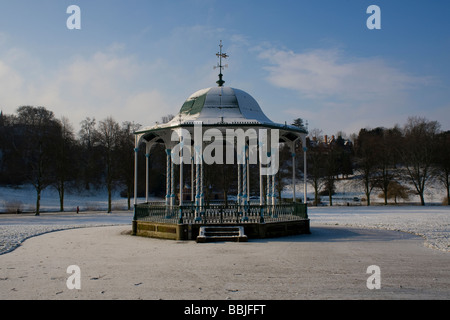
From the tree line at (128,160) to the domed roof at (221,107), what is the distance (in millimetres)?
20396

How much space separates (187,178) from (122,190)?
21164 millimetres

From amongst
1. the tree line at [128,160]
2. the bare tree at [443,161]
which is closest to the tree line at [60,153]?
the tree line at [128,160]

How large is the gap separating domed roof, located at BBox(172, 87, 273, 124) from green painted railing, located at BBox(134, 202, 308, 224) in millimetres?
4099

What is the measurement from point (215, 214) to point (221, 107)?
17.7 feet

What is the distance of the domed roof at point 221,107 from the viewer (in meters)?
17.8

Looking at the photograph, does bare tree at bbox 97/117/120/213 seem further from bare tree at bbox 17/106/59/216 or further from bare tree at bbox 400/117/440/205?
bare tree at bbox 400/117/440/205

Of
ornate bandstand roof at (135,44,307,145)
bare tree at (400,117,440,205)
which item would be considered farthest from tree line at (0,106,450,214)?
ornate bandstand roof at (135,44,307,145)

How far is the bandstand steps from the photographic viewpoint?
14.4 meters

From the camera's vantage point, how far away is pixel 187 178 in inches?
1946
